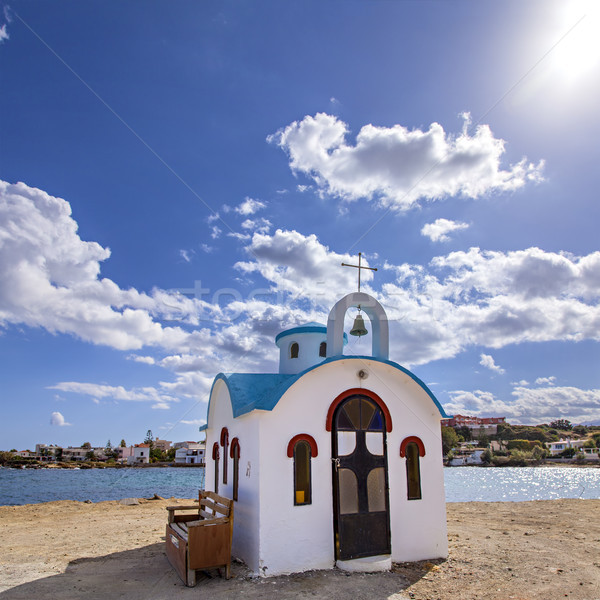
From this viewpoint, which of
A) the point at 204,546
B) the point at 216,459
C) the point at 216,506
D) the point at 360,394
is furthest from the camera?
the point at 216,459

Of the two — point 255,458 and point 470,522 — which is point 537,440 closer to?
point 470,522

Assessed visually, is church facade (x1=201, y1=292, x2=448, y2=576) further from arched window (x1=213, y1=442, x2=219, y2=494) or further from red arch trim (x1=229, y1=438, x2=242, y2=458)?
arched window (x1=213, y1=442, x2=219, y2=494)

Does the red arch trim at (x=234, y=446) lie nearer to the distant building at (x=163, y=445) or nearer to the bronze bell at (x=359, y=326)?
the bronze bell at (x=359, y=326)

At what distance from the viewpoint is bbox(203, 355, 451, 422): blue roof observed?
8.46 metres

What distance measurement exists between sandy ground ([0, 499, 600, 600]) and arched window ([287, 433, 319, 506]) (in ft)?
4.30

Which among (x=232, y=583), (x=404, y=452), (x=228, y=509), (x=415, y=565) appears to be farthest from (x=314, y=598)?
(x=404, y=452)

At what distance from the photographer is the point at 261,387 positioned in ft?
34.8

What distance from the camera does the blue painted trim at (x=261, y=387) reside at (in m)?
8.47

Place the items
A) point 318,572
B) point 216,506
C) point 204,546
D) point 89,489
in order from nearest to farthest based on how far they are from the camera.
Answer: point 204,546
point 318,572
point 216,506
point 89,489

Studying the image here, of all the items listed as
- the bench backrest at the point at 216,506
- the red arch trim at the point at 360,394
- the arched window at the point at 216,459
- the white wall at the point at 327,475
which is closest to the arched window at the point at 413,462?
the white wall at the point at 327,475

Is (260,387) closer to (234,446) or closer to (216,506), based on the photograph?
(234,446)

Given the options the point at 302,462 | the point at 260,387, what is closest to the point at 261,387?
the point at 260,387

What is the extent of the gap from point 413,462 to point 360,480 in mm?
1486

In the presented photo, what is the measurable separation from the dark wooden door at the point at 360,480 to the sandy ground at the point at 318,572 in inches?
23.2
